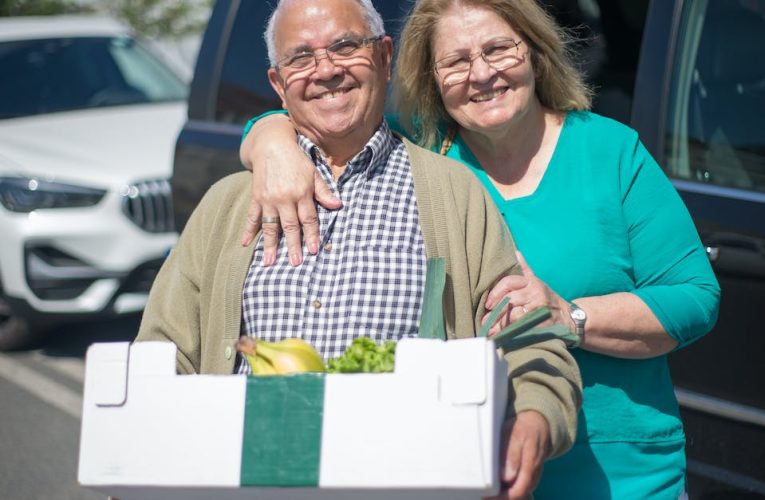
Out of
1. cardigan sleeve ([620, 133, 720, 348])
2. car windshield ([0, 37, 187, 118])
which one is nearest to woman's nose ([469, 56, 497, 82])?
cardigan sleeve ([620, 133, 720, 348])

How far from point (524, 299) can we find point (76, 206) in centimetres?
450

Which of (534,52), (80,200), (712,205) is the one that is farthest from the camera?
(80,200)

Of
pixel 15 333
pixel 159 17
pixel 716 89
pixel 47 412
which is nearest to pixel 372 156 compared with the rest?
pixel 716 89

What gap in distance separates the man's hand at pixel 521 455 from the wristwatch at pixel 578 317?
39cm

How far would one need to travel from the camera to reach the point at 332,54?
94.0 inches

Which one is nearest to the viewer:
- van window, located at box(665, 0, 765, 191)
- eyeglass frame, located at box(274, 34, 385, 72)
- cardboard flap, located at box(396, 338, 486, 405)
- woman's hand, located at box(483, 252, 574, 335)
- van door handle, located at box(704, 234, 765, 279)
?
cardboard flap, located at box(396, 338, 486, 405)

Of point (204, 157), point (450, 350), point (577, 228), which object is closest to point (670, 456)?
point (577, 228)

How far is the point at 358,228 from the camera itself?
2320 millimetres

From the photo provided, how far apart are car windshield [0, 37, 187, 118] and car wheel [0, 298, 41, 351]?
1.23 m

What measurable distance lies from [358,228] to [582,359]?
1.77ft

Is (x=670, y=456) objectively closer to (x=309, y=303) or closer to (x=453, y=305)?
(x=453, y=305)

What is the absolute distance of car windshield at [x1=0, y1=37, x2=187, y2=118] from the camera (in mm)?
7199

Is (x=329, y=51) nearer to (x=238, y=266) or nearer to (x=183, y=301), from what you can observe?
(x=238, y=266)

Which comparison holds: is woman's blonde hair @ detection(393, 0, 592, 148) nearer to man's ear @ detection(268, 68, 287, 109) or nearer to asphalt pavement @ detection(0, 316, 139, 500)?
man's ear @ detection(268, 68, 287, 109)
